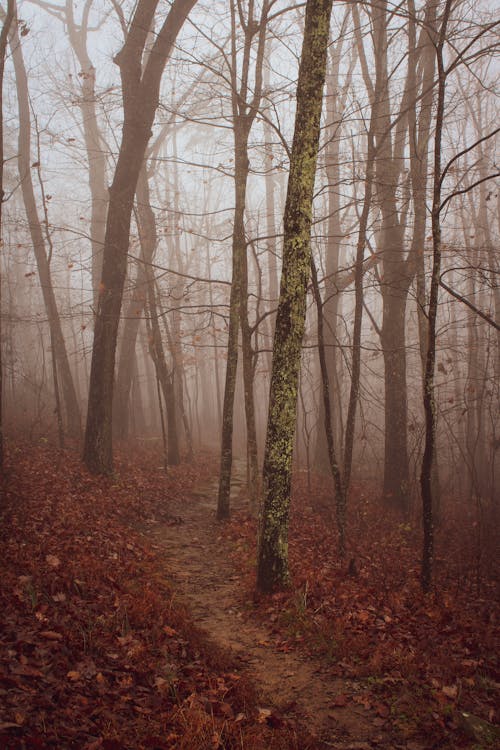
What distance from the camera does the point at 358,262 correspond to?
912 cm

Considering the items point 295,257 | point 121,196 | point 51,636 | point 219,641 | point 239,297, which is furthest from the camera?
point 121,196

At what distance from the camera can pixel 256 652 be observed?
5.24 m

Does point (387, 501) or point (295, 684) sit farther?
point (387, 501)

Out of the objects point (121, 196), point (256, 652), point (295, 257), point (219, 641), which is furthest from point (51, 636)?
point (121, 196)

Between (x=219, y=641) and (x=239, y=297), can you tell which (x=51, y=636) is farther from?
(x=239, y=297)

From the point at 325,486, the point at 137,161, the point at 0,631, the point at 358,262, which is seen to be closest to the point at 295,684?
the point at 0,631

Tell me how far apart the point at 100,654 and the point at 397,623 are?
354 cm

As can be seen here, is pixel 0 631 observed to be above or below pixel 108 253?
below

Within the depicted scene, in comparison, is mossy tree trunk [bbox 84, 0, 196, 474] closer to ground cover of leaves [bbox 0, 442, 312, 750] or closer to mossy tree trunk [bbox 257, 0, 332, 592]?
ground cover of leaves [bbox 0, 442, 312, 750]

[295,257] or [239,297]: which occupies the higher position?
[239,297]

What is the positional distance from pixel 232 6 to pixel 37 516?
1048cm

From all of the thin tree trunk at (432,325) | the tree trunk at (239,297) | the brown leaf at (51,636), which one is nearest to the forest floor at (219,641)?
the brown leaf at (51,636)

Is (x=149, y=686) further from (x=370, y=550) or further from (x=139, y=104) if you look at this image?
(x=139, y=104)

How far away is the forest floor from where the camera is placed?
12.2 ft
